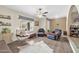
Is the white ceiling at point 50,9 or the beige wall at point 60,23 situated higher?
the white ceiling at point 50,9

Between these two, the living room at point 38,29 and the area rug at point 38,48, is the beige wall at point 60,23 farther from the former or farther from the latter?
the area rug at point 38,48

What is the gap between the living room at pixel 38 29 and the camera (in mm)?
2324

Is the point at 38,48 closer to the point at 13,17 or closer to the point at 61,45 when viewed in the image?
the point at 61,45

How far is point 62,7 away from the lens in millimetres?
2367

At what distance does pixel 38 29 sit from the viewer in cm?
238

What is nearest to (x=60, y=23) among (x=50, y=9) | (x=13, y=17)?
(x=50, y=9)

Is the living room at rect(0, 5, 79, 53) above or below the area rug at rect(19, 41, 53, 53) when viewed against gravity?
above

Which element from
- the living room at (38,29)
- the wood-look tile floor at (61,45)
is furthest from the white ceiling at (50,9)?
the wood-look tile floor at (61,45)

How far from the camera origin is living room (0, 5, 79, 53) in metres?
2.32

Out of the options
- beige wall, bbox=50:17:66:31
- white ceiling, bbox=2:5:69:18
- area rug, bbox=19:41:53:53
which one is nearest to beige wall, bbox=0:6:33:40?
white ceiling, bbox=2:5:69:18

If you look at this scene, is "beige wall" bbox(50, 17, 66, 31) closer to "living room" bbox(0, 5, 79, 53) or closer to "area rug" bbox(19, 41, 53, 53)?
"living room" bbox(0, 5, 79, 53)
